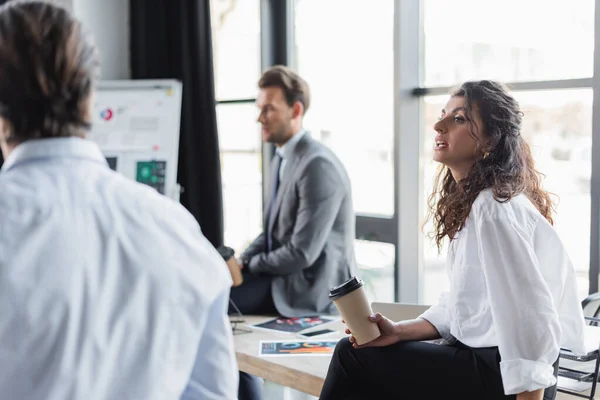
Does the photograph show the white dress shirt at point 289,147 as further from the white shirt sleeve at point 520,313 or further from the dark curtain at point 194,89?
the white shirt sleeve at point 520,313

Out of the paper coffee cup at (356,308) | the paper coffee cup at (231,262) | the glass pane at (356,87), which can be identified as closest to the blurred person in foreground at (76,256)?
the paper coffee cup at (356,308)

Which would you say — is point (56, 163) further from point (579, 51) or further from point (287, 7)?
point (287, 7)

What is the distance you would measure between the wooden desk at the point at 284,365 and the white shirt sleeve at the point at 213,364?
1.39 m

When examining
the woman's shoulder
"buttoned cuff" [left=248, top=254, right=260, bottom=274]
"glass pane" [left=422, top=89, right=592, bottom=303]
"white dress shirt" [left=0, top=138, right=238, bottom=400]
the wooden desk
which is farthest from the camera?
"buttoned cuff" [left=248, top=254, right=260, bottom=274]

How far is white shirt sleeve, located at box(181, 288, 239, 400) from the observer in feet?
2.94

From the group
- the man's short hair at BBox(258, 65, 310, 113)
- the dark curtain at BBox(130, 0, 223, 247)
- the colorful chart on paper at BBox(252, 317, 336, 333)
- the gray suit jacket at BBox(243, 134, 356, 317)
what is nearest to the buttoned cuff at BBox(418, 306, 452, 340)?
the colorful chart on paper at BBox(252, 317, 336, 333)

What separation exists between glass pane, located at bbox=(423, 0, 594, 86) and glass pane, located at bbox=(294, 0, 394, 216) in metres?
0.22

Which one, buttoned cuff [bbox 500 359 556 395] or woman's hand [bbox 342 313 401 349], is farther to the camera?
woman's hand [bbox 342 313 401 349]

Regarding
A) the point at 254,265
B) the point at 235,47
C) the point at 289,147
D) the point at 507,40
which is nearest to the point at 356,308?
the point at 254,265

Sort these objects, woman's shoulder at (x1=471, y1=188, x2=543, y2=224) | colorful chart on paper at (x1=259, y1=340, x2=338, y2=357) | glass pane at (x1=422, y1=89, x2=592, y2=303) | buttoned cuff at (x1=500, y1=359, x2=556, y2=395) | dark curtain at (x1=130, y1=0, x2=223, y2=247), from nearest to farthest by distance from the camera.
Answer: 1. buttoned cuff at (x1=500, y1=359, x2=556, y2=395)
2. woman's shoulder at (x1=471, y1=188, x2=543, y2=224)
3. colorful chart on paper at (x1=259, y1=340, x2=338, y2=357)
4. glass pane at (x1=422, y1=89, x2=592, y2=303)
5. dark curtain at (x1=130, y1=0, x2=223, y2=247)

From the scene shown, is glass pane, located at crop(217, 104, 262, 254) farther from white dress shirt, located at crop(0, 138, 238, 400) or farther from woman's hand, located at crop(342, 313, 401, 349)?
white dress shirt, located at crop(0, 138, 238, 400)

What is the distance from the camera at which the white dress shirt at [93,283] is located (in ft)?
2.41

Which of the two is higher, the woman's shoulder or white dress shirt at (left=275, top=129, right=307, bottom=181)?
white dress shirt at (left=275, top=129, right=307, bottom=181)

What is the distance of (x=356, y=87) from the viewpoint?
Answer: 348 cm
